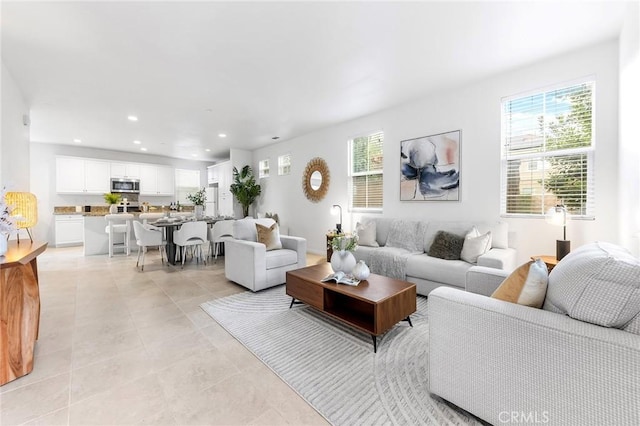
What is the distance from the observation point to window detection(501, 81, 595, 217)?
9.36ft

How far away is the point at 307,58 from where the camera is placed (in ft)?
9.54

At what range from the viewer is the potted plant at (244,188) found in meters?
7.38

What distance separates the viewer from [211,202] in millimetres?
8594

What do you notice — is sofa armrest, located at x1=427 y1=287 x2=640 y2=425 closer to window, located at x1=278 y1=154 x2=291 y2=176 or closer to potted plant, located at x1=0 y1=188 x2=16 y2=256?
potted plant, located at x1=0 y1=188 x2=16 y2=256

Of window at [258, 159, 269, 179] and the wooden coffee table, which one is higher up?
window at [258, 159, 269, 179]

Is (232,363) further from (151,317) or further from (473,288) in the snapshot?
(473,288)

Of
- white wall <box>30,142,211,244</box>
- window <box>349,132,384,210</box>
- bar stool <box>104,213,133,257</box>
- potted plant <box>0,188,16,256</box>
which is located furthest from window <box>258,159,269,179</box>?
potted plant <box>0,188,16,256</box>

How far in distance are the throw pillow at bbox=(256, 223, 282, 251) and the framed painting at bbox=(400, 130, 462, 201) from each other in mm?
2099

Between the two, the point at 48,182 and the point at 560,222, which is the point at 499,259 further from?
the point at 48,182

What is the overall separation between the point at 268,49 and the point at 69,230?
7.53 metres

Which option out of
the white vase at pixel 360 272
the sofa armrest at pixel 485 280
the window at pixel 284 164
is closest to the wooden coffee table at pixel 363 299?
the white vase at pixel 360 272

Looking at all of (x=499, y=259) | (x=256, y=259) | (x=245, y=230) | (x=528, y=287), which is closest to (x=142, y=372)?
(x=256, y=259)

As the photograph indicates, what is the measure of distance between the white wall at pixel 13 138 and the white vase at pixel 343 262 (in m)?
3.20

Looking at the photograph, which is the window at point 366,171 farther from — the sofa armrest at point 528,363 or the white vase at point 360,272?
the sofa armrest at point 528,363
